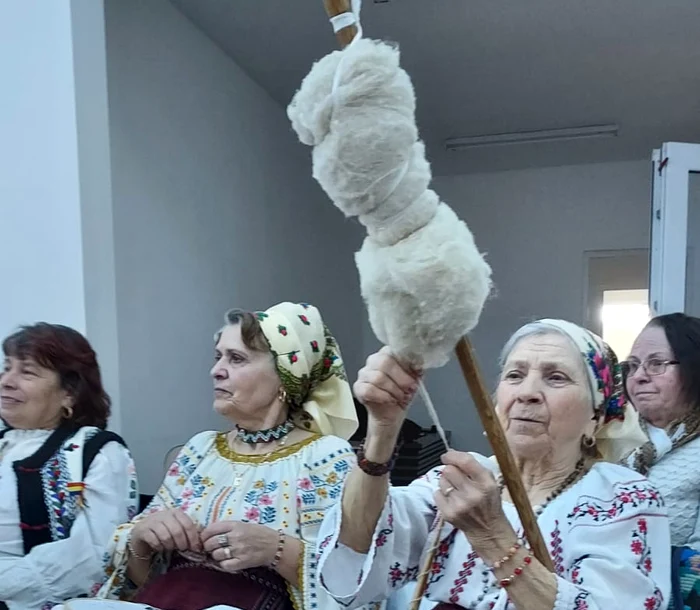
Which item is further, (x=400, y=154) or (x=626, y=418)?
(x=626, y=418)

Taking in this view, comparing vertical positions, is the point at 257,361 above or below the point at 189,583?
above

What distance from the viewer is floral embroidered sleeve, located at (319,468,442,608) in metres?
1.01

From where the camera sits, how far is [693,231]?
2756 millimetres

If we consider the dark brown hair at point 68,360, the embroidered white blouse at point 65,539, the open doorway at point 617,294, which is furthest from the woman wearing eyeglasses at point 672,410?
the open doorway at point 617,294

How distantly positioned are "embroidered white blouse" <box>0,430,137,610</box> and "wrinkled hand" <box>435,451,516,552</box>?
2.96 feet

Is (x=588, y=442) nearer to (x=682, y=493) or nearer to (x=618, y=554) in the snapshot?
(x=618, y=554)

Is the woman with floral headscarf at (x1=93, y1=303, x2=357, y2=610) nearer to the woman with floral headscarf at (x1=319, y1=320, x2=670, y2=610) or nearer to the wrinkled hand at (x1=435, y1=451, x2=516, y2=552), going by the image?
the woman with floral headscarf at (x1=319, y1=320, x2=670, y2=610)

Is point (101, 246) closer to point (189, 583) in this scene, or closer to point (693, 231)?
point (189, 583)

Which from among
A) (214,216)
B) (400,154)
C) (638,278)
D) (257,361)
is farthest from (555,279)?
(400,154)

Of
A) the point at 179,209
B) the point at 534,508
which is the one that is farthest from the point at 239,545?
the point at 179,209

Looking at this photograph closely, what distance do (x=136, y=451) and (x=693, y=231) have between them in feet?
7.87

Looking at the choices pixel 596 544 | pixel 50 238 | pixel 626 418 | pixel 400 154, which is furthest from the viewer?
pixel 50 238

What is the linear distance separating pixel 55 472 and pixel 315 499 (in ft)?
1.93

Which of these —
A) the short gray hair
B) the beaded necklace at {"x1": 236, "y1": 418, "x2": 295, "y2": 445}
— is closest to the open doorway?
→ the beaded necklace at {"x1": 236, "y1": 418, "x2": 295, "y2": 445}
